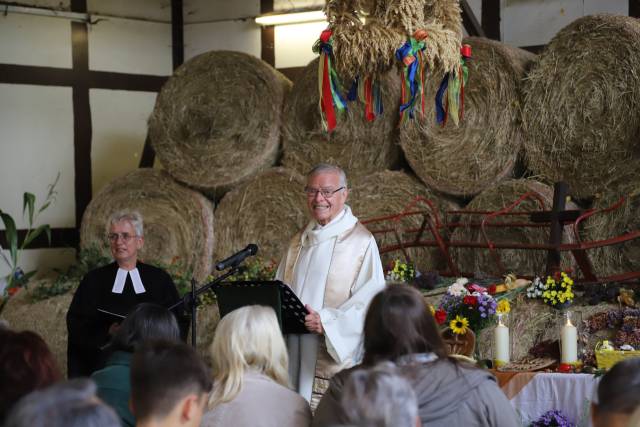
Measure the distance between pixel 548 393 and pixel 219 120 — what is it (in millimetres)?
4464

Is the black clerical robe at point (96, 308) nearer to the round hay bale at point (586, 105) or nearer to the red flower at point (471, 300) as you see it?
the red flower at point (471, 300)

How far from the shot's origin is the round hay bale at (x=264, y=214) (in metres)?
7.72

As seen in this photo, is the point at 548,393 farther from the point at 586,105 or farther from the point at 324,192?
the point at 586,105

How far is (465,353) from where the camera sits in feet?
15.7

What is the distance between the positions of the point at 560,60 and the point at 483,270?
1578mm

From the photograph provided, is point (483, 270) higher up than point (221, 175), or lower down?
lower down

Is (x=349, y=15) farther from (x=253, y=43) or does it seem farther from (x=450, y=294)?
(x=253, y=43)

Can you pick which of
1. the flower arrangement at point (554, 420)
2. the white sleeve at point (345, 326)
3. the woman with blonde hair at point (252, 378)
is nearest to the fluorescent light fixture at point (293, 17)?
the white sleeve at point (345, 326)

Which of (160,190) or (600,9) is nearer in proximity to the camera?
(600,9)

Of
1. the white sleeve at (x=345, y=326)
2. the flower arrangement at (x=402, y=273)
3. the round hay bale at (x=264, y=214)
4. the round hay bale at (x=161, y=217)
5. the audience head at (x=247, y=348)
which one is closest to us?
the audience head at (x=247, y=348)

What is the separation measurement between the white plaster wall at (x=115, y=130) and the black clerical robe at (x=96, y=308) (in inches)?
146

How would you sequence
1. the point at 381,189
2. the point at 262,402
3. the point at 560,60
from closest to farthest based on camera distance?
the point at 262,402, the point at 560,60, the point at 381,189

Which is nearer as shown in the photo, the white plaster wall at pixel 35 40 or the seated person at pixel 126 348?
the seated person at pixel 126 348

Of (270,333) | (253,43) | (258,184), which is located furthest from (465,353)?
(253,43)
